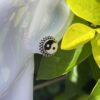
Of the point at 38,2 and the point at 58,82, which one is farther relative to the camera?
the point at 58,82

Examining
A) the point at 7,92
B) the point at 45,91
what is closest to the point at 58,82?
the point at 45,91

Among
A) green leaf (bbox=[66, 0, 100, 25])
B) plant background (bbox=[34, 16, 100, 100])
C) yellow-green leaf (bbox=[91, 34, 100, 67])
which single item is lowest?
plant background (bbox=[34, 16, 100, 100])

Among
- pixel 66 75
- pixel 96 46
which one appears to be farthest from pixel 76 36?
pixel 66 75

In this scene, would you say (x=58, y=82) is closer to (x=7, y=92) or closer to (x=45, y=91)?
(x=45, y=91)

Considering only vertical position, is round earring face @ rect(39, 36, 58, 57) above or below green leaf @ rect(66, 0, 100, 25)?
below

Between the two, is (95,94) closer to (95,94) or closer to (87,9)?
(95,94)
